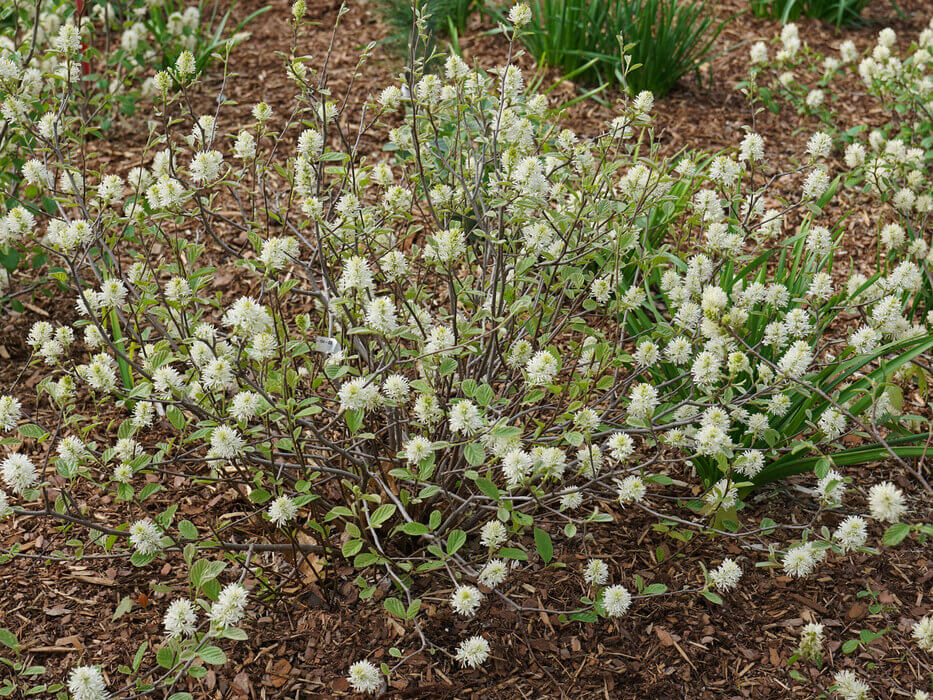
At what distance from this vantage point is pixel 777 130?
441cm

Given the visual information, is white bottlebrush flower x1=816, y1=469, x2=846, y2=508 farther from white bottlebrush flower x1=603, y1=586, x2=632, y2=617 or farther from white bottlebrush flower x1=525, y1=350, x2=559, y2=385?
white bottlebrush flower x1=525, y1=350, x2=559, y2=385

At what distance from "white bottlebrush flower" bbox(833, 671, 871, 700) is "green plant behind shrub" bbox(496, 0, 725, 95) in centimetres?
309

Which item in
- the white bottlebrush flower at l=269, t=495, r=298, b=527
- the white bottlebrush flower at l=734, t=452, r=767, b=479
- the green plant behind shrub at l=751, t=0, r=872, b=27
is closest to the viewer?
the white bottlebrush flower at l=269, t=495, r=298, b=527

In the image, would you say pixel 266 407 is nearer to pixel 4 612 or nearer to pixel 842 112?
pixel 4 612

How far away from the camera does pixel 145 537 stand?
187 centimetres

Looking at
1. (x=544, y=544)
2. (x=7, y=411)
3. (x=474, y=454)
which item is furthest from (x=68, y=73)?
(x=544, y=544)

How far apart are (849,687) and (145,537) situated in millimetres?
1637

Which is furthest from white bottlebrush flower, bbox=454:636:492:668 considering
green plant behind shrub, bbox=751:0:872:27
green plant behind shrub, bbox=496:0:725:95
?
green plant behind shrub, bbox=751:0:872:27

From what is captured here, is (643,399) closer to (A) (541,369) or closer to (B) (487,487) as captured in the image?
(A) (541,369)

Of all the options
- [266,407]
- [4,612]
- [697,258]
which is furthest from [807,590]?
[4,612]

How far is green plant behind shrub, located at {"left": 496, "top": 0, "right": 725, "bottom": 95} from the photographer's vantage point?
426cm

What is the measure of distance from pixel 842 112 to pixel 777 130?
17.5 inches

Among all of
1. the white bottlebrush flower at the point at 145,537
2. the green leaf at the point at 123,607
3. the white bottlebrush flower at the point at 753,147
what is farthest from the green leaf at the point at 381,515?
the white bottlebrush flower at the point at 753,147

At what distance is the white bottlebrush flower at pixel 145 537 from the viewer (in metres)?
1.86
